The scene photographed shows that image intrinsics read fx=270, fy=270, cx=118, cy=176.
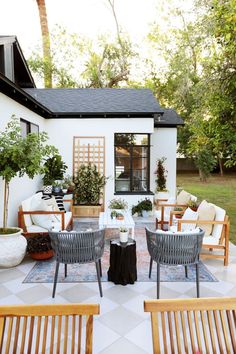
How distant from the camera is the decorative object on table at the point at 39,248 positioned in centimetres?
479

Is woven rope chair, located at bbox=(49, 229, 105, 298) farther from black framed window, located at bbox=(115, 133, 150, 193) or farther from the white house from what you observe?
black framed window, located at bbox=(115, 133, 150, 193)

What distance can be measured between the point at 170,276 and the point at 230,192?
1040 centimetres

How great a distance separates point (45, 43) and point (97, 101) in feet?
28.6

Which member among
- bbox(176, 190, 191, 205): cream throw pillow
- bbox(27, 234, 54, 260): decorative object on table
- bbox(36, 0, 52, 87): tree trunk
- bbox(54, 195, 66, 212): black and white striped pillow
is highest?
bbox(36, 0, 52, 87): tree trunk

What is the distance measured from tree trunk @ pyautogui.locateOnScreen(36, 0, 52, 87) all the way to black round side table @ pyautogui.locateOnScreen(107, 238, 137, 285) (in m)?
14.1

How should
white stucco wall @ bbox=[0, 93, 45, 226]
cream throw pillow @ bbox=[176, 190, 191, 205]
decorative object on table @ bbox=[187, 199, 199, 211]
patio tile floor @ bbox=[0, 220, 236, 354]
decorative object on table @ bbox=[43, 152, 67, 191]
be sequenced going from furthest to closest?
decorative object on table @ bbox=[43, 152, 67, 191], cream throw pillow @ bbox=[176, 190, 191, 205], decorative object on table @ bbox=[187, 199, 199, 211], white stucco wall @ bbox=[0, 93, 45, 226], patio tile floor @ bbox=[0, 220, 236, 354]

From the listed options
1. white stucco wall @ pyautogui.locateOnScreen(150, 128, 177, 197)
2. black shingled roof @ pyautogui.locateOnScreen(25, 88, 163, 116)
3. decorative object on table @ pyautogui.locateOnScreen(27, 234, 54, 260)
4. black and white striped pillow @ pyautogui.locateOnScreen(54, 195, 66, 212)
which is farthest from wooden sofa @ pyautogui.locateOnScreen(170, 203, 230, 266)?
white stucco wall @ pyautogui.locateOnScreen(150, 128, 177, 197)

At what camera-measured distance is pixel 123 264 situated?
3904 mm

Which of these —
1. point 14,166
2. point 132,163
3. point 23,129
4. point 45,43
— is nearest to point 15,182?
point 23,129

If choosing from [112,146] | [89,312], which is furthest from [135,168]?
[89,312]

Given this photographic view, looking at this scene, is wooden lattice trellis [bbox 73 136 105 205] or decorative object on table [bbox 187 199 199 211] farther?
wooden lattice trellis [bbox 73 136 105 205]

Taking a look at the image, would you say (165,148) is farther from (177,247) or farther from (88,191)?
(177,247)

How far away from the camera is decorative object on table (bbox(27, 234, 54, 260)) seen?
4.79m

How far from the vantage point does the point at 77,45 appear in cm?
2005
